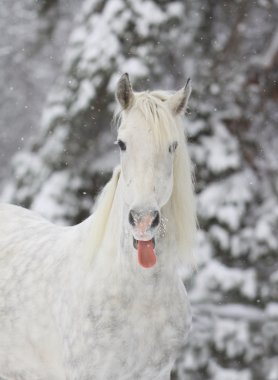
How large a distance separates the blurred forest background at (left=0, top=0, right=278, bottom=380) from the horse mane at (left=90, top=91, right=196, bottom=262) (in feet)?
11.1

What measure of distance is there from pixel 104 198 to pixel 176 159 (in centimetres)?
41

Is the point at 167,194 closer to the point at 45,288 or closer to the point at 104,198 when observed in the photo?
the point at 104,198

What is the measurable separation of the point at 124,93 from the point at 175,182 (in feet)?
1.53

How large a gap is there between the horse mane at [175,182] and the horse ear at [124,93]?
1.1 inches

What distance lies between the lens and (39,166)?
22.2ft

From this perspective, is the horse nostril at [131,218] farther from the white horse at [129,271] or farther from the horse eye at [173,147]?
the horse eye at [173,147]

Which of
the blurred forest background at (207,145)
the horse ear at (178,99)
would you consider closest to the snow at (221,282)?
the blurred forest background at (207,145)

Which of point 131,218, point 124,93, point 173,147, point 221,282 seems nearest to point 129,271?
point 131,218

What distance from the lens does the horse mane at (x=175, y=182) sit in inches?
114

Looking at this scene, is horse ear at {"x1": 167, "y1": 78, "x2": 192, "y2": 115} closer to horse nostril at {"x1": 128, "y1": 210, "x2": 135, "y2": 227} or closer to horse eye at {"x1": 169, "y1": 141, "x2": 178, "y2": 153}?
horse eye at {"x1": 169, "y1": 141, "x2": 178, "y2": 153}

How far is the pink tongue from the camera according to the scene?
9.23 feet

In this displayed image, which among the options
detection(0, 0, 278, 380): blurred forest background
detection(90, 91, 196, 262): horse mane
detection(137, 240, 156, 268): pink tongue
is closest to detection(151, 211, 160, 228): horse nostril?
detection(137, 240, 156, 268): pink tongue

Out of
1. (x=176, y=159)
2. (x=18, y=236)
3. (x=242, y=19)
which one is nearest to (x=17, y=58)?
(x=242, y=19)

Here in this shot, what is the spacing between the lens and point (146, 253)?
9.24 ft
